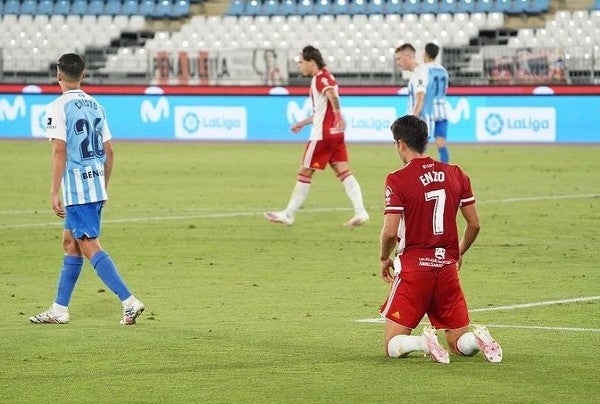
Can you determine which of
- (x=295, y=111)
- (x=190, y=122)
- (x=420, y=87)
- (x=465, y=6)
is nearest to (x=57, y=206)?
(x=420, y=87)

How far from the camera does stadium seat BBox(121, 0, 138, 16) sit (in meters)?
42.7

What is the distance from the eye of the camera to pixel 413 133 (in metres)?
8.51

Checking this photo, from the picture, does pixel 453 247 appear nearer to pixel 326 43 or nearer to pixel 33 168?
pixel 33 168

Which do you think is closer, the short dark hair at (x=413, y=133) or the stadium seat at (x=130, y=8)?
the short dark hair at (x=413, y=133)

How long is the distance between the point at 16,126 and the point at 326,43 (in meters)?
9.37

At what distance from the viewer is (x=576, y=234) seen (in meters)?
16.0

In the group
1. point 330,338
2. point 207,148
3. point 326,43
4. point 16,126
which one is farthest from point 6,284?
point 326,43

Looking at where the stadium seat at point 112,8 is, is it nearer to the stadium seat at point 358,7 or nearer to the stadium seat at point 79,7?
the stadium seat at point 79,7

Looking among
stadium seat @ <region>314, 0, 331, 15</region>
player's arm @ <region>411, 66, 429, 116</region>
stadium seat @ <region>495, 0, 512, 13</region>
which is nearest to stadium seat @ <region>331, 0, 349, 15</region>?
stadium seat @ <region>314, 0, 331, 15</region>

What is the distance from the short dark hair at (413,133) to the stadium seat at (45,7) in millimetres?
36469

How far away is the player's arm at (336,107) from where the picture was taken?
17.3m

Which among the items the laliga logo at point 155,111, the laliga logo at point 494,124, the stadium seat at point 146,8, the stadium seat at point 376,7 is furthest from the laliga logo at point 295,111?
the stadium seat at point 146,8

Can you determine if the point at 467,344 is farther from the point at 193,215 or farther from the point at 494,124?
the point at 494,124

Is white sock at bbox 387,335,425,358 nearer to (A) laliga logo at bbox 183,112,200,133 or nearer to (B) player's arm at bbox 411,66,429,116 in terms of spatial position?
(B) player's arm at bbox 411,66,429,116
